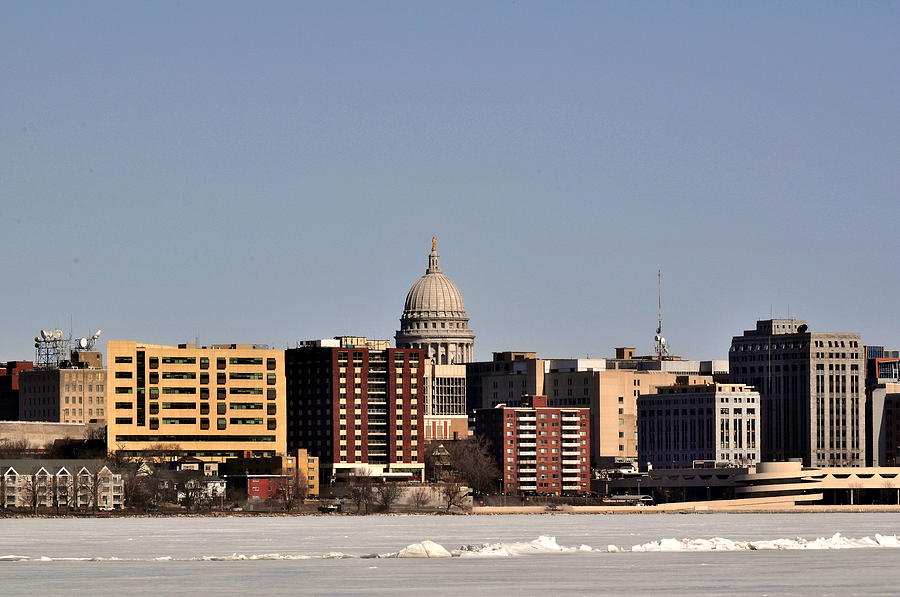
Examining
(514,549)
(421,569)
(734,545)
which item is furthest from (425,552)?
(734,545)

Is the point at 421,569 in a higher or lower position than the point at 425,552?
lower

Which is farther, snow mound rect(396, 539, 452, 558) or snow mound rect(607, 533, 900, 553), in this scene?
snow mound rect(607, 533, 900, 553)

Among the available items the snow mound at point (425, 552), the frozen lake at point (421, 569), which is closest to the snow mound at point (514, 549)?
the frozen lake at point (421, 569)

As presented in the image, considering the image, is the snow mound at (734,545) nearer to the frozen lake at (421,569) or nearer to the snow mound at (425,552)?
the frozen lake at (421,569)

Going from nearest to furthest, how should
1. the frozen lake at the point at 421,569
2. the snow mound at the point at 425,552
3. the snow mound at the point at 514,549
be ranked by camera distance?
the frozen lake at the point at 421,569 < the snow mound at the point at 425,552 < the snow mound at the point at 514,549

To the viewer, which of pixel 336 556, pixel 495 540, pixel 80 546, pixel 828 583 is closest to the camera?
pixel 828 583

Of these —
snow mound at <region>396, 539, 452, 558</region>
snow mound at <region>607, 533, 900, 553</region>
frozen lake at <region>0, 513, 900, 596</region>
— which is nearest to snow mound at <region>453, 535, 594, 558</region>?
frozen lake at <region>0, 513, 900, 596</region>

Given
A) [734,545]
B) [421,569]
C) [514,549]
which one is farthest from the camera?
[734,545]

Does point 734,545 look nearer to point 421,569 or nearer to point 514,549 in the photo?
point 514,549

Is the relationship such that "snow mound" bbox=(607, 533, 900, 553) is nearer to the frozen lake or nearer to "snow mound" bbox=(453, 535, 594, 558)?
the frozen lake

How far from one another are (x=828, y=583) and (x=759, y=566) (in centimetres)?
1016

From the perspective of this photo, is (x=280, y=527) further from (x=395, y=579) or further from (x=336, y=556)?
(x=395, y=579)

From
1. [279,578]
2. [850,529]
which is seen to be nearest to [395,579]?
[279,578]

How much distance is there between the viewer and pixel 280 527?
178 m
